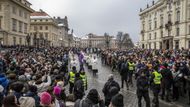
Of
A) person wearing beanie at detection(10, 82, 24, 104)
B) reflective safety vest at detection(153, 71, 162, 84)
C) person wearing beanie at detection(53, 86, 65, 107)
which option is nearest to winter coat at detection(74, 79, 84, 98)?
person wearing beanie at detection(53, 86, 65, 107)

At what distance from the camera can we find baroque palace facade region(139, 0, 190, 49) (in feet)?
202

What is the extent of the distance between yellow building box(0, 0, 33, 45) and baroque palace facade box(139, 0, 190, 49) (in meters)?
33.7

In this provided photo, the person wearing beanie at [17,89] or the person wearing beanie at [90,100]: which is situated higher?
the person wearing beanie at [17,89]

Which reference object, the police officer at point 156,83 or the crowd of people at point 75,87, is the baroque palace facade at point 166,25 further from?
the police officer at point 156,83

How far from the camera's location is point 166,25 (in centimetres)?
7088

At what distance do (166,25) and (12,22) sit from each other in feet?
116

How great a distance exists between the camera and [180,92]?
16.5 metres

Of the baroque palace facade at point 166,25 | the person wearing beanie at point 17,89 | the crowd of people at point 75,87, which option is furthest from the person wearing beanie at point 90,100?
the baroque palace facade at point 166,25

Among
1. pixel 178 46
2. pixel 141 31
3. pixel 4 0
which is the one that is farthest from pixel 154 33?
pixel 4 0

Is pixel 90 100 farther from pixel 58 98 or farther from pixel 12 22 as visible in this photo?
pixel 12 22

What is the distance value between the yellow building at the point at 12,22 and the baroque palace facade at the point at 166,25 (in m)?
33.7

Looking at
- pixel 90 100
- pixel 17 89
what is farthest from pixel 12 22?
pixel 90 100

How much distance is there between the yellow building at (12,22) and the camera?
56.8 metres

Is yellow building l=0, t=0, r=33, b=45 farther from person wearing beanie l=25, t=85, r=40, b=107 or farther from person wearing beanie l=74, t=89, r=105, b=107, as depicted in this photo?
person wearing beanie l=74, t=89, r=105, b=107
